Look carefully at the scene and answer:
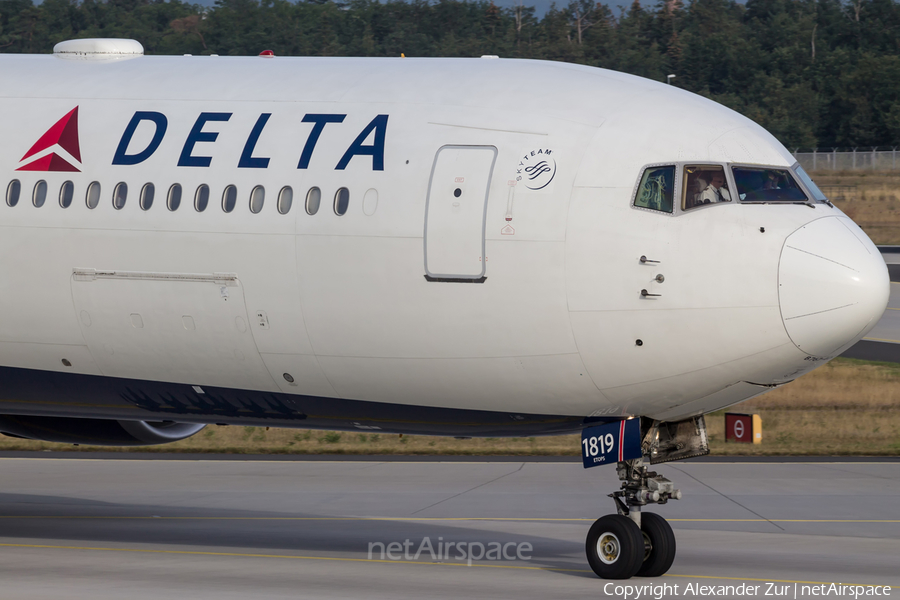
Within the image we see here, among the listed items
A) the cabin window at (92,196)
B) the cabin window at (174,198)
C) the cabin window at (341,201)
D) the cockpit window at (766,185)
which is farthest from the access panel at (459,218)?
the cabin window at (92,196)

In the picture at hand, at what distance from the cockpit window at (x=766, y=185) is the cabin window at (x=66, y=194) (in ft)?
26.5

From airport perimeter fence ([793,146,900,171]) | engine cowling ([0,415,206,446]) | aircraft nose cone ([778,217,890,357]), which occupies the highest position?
aircraft nose cone ([778,217,890,357])

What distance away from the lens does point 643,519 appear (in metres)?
15.7

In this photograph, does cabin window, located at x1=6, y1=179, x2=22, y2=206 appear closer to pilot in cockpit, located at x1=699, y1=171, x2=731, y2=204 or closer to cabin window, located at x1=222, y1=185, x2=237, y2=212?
cabin window, located at x1=222, y1=185, x2=237, y2=212

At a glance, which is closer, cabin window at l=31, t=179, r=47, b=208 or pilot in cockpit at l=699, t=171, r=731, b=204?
pilot in cockpit at l=699, t=171, r=731, b=204

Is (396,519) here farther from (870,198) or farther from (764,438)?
(870,198)

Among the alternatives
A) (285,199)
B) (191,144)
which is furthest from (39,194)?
(285,199)

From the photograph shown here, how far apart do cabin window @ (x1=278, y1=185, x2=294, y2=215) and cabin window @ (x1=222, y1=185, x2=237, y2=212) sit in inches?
23.4

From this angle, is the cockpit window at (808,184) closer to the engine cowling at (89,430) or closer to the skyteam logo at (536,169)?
the skyteam logo at (536,169)

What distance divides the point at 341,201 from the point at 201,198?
72.5 inches

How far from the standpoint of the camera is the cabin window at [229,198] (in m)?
15.4

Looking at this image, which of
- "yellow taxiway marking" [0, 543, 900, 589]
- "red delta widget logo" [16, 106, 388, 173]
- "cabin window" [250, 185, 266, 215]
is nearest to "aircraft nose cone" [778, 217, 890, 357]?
"yellow taxiway marking" [0, 543, 900, 589]

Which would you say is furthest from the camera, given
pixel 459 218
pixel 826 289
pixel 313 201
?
pixel 313 201

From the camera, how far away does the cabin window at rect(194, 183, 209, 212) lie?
1557 centimetres
